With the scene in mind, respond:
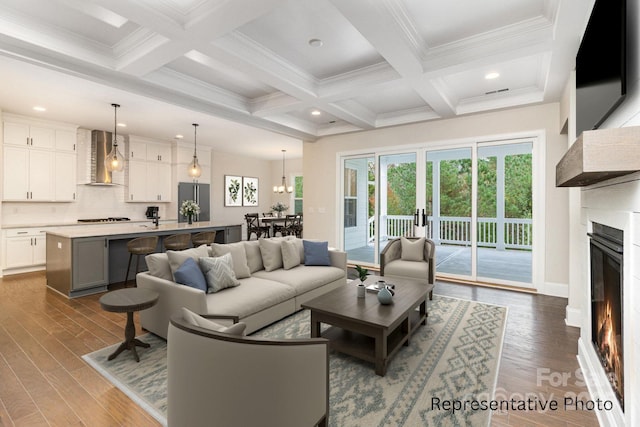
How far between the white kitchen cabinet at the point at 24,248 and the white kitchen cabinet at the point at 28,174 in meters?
0.65

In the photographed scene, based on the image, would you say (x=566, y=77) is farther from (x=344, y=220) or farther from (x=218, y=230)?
(x=218, y=230)

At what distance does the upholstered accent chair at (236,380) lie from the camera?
4.19ft

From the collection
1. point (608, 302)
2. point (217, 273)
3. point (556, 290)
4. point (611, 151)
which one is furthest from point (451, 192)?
point (611, 151)

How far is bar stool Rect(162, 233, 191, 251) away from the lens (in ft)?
17.1

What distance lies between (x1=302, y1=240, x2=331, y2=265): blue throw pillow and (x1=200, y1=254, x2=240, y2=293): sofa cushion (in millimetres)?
1276

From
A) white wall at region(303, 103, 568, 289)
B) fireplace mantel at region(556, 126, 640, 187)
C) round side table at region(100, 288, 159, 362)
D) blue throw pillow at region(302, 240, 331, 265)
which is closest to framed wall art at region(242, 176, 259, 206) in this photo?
white wall at region(303, 103, 568, 289)

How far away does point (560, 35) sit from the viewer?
269cm

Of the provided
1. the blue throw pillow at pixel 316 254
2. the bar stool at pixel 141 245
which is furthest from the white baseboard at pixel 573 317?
the bar stool at pixel 141 245

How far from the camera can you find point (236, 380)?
1.28 meters

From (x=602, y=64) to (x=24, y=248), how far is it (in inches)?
328

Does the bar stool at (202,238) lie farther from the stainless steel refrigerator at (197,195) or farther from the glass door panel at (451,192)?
the glass door panel at (451,192)

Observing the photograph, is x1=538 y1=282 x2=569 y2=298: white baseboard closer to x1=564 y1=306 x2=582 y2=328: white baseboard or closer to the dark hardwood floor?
the dark hardwood floor

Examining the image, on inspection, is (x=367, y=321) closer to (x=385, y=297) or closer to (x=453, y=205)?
(x=385, y=297)

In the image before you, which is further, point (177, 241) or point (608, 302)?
point (177, 241)
